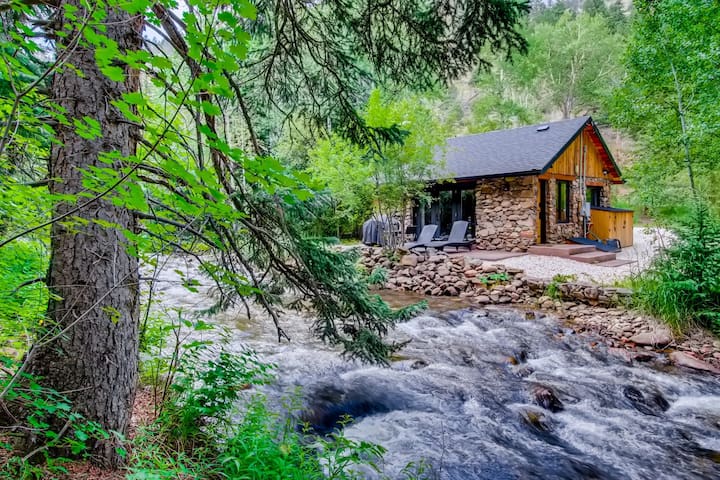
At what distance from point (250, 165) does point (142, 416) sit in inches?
92.3

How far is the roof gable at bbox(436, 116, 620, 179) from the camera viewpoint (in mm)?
12625

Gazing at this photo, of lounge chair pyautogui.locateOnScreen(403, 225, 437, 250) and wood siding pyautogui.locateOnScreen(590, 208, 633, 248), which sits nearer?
lounge chair pyautogui.locateOnScreen(403, 225, 437, 250)

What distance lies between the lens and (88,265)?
2.16 metres

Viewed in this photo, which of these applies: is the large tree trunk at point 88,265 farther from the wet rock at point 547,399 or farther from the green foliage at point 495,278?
the green foliage at point 495,278

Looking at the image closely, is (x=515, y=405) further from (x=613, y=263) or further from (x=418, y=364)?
(x=613, y=263)

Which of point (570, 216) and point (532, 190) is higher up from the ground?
point (532, 190)

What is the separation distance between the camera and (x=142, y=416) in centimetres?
286

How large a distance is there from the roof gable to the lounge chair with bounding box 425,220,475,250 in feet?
5.70

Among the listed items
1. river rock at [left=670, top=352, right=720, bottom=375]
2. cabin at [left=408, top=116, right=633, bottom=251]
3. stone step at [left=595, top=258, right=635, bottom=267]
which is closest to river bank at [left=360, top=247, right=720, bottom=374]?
river rock at [left=670, top=352, right=720, bottom=375]

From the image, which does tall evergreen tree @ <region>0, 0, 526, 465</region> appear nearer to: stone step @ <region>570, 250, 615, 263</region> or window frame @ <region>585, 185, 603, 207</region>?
stone step @ <region>570, 250, 615, 263</region>

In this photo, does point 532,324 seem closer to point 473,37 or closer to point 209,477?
point 473,37

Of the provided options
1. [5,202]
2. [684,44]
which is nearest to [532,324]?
[5,202]

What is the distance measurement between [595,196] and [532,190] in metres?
4.83

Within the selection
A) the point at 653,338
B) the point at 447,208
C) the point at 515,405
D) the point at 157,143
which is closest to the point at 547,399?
the point at 515,405
